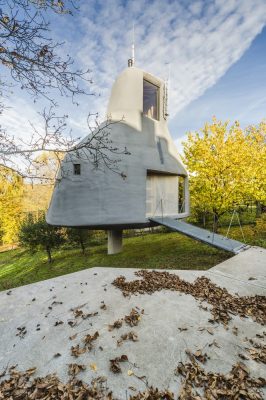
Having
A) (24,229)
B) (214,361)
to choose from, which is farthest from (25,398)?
(24,229)

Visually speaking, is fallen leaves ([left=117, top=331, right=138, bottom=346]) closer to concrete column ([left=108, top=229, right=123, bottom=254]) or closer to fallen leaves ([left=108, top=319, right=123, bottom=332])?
fallen leaves ([left=108, top=319, right=123, bottom=332])

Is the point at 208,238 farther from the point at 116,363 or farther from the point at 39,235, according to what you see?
the point at 39,235

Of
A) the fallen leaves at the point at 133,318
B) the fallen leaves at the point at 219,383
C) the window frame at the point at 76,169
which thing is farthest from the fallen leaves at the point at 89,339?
the window frame at the point at 76,169

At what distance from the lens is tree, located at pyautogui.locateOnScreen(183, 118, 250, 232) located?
14.0 m

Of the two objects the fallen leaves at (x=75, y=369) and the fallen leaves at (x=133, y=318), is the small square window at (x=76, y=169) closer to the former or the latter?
the fallen leaves at (x=133, y=318)

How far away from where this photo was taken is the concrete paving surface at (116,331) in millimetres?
3236

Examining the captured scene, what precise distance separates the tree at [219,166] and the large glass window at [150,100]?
3517mm

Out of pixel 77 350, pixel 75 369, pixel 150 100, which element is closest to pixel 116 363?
pixel 75 369

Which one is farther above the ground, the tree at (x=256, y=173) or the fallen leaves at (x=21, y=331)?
the tree at (x=256, y=173)

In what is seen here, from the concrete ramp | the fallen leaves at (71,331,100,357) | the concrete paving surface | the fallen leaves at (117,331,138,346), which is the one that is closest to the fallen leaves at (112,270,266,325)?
the concrete paving surface

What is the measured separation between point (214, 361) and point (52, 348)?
264 cm

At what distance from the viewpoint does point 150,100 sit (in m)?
13.6

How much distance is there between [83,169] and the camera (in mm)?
11383

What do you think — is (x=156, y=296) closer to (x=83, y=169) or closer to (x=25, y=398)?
(x=25, y=398)
